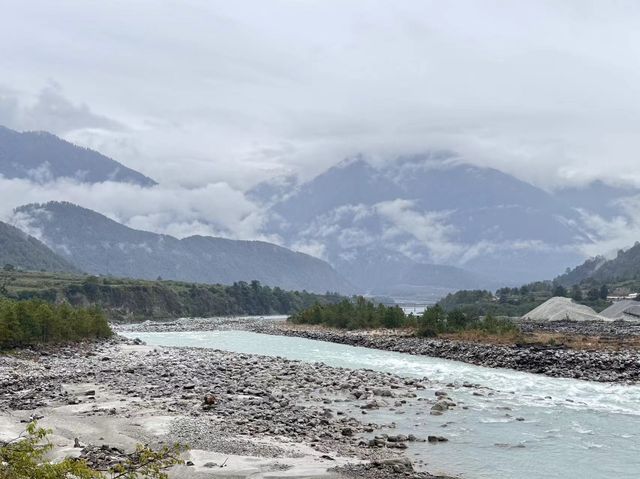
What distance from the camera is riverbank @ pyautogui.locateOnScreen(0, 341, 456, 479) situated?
18688 millimetres

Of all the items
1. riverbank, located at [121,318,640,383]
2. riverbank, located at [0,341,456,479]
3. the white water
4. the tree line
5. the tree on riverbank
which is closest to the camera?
riverbank, located at [0,341,456,479]

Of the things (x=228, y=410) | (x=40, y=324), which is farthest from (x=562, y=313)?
(x=228, y=410)

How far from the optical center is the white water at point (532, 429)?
64.2ft

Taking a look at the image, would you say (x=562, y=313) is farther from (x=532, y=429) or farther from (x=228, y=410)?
(x=228, y=410)

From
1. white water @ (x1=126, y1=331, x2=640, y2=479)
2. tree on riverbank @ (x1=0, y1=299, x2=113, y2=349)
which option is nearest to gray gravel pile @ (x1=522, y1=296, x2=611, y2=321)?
tree on riverbank @ (x1=0, y1=299, x2=113, y2=349)

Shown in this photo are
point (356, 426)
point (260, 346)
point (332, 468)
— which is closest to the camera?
point (332, 468)

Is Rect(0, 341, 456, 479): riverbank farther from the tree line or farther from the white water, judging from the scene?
the tree line

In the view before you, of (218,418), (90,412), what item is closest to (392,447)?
(218,418)

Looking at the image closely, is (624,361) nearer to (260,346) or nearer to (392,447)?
(392,447)

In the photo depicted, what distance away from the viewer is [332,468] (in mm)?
17531

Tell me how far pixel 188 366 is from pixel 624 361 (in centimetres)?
3104

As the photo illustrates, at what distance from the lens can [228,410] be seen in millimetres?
26484

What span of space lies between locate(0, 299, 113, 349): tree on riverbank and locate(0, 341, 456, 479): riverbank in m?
8.22

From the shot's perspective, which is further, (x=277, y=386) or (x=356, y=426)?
(x=277, y=386)
